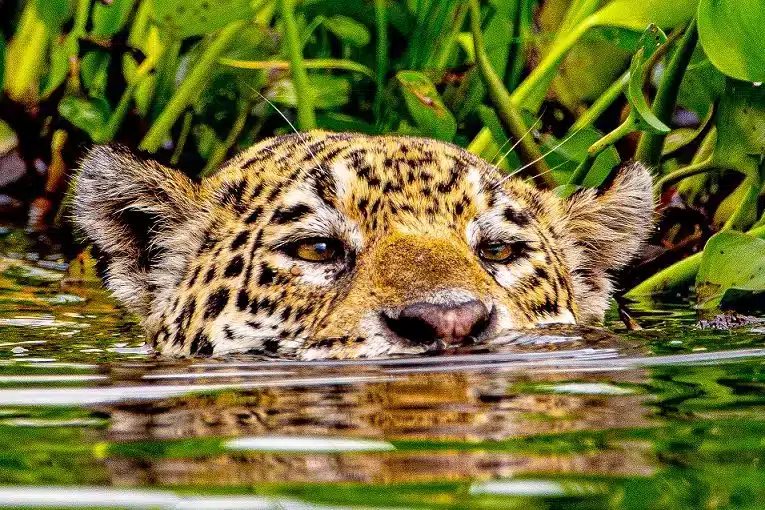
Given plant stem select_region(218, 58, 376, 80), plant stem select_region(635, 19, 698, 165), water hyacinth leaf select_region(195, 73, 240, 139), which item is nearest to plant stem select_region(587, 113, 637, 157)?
plant stem select_region(635, 19, 698, 165)

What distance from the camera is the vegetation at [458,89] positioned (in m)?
6.64

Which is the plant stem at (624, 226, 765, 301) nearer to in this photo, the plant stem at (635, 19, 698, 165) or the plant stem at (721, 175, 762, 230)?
the plant stem at (721, 175, 762, 230)

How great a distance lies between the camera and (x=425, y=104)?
7.64 meters

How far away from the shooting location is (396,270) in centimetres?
483

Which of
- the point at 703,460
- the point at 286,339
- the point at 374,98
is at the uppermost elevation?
the point at 374,98

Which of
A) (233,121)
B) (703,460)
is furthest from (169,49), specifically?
(703,460)

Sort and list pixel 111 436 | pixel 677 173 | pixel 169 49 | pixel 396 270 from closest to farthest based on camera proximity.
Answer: pixel 111 436 < pixel 396 270 < pixel 677 173 < pixel 169 49

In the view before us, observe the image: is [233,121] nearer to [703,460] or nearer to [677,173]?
[677,173]

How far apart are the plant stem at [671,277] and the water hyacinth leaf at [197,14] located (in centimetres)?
254

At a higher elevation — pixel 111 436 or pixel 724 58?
pixel 724 58

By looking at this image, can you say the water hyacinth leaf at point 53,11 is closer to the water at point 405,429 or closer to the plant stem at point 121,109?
the plant stem at point 121,109

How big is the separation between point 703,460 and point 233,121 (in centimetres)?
702

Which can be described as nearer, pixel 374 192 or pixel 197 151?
pixel 374 192

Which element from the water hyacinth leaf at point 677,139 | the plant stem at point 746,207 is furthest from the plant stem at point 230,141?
the plant stem at point 746,207
